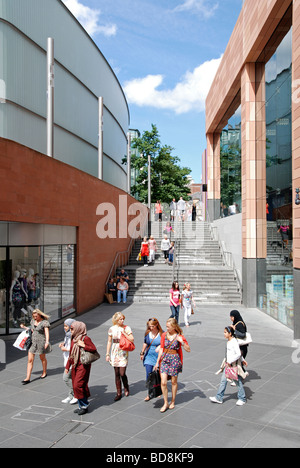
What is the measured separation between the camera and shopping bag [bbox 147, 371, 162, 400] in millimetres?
8016

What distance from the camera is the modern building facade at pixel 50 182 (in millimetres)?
13117

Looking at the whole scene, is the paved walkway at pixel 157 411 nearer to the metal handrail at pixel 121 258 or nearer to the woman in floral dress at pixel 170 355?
the woman in floral dress at pixel 170 355

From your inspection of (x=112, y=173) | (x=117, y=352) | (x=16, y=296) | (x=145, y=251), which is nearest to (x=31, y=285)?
(x=16, y=296)

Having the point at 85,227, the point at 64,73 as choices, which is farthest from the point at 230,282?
the point at 64,73

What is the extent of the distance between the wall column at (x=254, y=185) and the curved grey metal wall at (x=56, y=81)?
8587mm

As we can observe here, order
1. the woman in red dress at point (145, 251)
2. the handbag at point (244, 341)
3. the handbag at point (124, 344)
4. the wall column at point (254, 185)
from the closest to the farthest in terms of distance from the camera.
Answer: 1. the handbag at point (124, 344)
2. the handbag at point (244, 341)
3. the wall column at point (254, 185)
4. the woman in red dress at point (145, 251)

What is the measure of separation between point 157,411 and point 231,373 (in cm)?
149

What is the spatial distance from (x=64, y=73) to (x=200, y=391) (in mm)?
17017

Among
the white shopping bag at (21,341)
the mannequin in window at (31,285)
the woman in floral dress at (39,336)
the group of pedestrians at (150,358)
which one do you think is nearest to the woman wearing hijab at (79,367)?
the group of pedestrians at (150,358)

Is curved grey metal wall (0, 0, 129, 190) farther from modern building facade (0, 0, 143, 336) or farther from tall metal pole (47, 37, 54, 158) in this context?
tall metal pole (47, 37, 54, 158)

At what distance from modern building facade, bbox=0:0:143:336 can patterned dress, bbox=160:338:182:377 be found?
6.47 metres

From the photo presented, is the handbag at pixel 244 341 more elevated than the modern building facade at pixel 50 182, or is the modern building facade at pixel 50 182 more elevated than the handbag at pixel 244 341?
the modern building facade at pixel 50 182

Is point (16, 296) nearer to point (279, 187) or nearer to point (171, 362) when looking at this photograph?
point (171, 362)

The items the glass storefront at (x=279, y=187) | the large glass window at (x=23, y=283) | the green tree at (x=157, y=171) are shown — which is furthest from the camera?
the green tree at (x=157, y=171)
